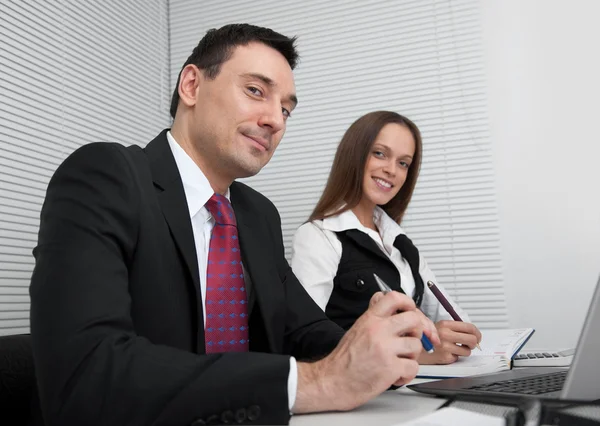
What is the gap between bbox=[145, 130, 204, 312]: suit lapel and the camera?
1.12 meters

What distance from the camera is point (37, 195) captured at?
2146mm

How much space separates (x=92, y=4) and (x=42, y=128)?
743 millimetres

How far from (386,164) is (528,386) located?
1474 mm

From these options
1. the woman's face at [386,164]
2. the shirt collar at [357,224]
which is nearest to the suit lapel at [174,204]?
the shirt collar at [357,224]

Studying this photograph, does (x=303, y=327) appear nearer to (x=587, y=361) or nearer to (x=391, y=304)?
(x=391, y=304)

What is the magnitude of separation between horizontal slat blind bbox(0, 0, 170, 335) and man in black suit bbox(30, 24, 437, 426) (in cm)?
90

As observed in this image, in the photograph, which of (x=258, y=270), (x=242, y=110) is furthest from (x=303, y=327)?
(x=242, y=110)

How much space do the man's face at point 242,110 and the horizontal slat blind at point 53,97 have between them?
3.21 feet

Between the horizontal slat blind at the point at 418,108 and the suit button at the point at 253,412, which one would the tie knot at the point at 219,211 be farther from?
the horizontal slat blind at the point at 418,108

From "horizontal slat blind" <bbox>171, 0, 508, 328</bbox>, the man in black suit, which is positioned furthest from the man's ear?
"horizontal slat blind" <bbox>171, 0, 508, 328</bbox>

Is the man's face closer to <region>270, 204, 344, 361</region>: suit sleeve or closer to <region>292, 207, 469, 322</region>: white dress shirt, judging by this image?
<region>270, 204, 344, 361</region>: suit sleeve

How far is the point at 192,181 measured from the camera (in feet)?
4.35

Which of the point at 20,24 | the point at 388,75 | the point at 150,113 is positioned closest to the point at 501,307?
the point at 388,75

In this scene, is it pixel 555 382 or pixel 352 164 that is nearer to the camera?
pixel 555 382
